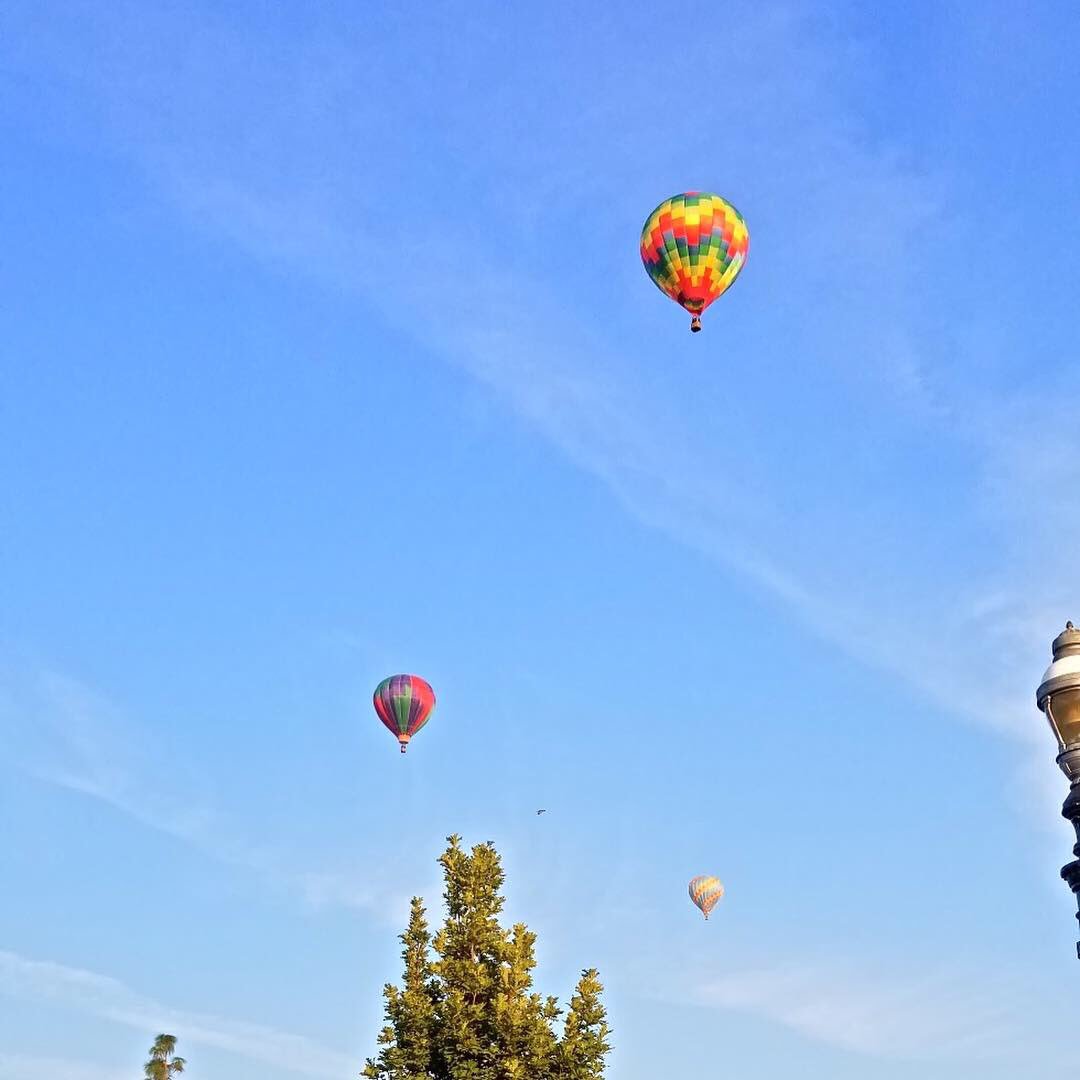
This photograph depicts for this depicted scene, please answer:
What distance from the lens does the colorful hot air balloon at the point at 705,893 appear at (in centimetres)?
9069

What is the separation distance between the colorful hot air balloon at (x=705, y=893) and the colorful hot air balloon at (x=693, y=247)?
48793mm

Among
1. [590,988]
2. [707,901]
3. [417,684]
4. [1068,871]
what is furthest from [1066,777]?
[707,901]

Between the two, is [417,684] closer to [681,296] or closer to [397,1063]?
[681,296]

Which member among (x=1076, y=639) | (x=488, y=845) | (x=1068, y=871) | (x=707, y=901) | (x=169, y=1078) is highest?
(x=707, y=901)

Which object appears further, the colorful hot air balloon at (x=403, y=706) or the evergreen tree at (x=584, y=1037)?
the colorful hot air balloon at (x=403, y=706)

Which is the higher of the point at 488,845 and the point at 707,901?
the point at 707,901

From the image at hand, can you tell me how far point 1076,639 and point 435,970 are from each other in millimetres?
19840

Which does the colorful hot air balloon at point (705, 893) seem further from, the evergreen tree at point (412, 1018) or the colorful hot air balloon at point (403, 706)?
the evergreen tree at point (412, 1018)

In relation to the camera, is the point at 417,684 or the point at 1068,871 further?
the point at 417,684

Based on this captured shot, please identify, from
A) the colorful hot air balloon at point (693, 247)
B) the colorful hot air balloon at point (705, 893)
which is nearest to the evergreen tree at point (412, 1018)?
the colorful hot air balloon at point (693, 247)

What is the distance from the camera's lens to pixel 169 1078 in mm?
90375

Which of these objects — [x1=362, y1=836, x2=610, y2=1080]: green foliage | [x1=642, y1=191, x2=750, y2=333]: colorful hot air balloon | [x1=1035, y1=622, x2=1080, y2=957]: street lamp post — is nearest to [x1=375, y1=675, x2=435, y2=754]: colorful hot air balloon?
[x1=642, y1=191, x2=750, y2=333]: colorful hot air balloon

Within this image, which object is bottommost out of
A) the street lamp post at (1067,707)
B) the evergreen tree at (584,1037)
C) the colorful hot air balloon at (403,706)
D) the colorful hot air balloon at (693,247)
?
the street lamp post at (1067,707)

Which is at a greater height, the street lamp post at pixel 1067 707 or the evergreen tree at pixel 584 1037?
the evergreen tree at pixel 584 1037
